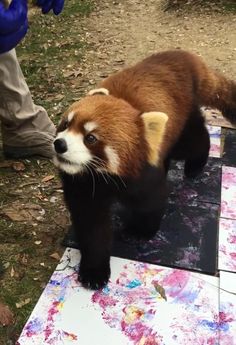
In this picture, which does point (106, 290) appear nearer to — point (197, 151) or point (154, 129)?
point (154, 129)

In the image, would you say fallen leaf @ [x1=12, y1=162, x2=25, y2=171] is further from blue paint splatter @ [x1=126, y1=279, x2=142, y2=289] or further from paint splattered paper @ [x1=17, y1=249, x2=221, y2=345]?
blue paint splatter @ [x1=126, y1=279, x2=142, y2=289]

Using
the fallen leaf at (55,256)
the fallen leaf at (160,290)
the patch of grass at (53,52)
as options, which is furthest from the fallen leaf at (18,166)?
the fallen leaf at (160,290)

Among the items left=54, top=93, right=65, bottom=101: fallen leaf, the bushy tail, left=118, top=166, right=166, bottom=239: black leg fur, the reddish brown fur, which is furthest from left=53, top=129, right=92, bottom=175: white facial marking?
left=54, top=93, right=65, bottom=101: fallen leaf

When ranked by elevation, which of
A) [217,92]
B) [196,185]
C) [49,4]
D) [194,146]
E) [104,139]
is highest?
[49,4]

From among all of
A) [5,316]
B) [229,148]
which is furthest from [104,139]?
[229,148]

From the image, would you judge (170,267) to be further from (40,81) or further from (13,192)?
(40,81)

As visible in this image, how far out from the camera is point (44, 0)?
266 cm

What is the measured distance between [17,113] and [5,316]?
134cm

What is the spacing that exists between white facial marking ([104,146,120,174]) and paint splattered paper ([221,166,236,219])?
973 mm

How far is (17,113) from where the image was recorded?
10.1 feet

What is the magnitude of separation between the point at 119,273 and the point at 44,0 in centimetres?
148

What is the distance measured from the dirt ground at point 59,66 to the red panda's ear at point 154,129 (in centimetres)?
79

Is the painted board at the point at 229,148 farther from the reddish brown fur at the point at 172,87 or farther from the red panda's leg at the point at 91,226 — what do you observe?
the red panda's leg at the point at 91,226

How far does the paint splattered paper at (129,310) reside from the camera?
208 cm
